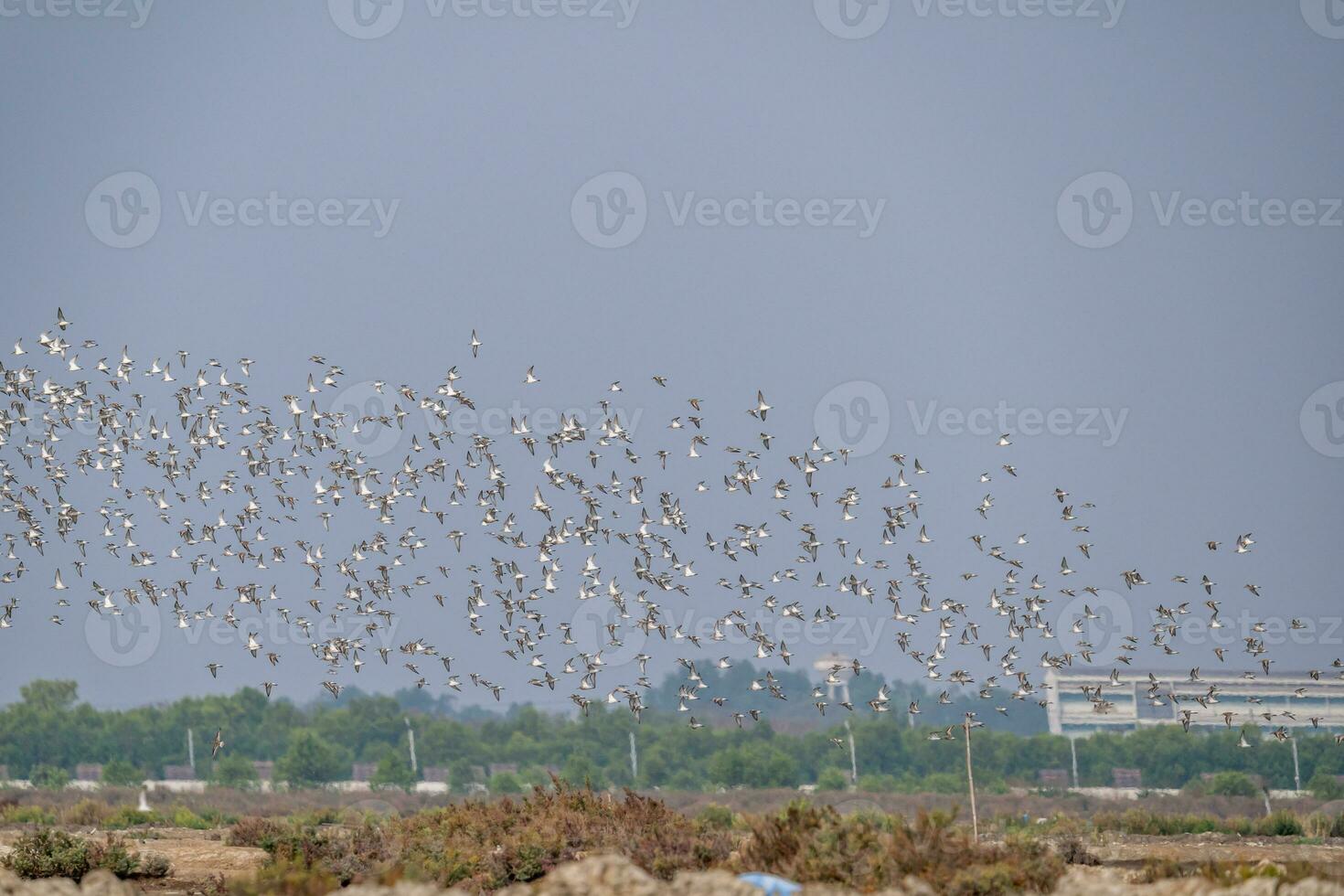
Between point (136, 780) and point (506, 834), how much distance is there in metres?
60.1

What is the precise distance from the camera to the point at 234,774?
92.9 metres

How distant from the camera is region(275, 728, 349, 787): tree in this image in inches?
3465

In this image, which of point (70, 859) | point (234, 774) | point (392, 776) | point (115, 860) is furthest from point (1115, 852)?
point (234, 774)

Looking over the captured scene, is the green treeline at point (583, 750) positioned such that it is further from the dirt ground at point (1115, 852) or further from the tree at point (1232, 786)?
the dirt ground at point (1115, 852)

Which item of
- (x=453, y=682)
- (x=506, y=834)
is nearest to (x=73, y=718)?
(x=453, y=682)

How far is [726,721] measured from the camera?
13675 cm

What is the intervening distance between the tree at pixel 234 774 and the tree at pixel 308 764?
5.89 feet

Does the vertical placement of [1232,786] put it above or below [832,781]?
below

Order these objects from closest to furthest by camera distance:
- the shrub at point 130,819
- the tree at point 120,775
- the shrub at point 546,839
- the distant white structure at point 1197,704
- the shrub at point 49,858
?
the shrub at point 546,839
the shrub at point 49,858
the shrub at point 130,819
the tree at point 120,775
the distant white structure at point 1197,704

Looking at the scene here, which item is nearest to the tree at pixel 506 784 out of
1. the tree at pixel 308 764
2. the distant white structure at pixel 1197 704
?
the tree at pixel 308 764

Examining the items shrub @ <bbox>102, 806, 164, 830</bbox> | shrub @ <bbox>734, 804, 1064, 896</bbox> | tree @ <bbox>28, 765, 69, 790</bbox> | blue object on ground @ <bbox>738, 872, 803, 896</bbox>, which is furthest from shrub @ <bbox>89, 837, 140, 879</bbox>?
tree @ <bbox>28, 765, 69, 790</bbox>

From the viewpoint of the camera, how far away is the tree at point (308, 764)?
3465 inches

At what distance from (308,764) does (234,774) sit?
20.8ft

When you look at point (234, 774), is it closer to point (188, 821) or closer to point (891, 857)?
point (188, 821)
